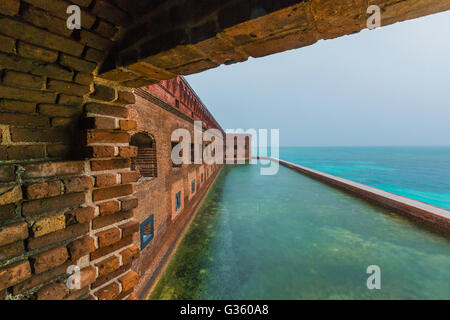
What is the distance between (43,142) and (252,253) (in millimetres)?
5032

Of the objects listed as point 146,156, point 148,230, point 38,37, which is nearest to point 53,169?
point 38,37

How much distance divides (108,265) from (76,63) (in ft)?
4.99

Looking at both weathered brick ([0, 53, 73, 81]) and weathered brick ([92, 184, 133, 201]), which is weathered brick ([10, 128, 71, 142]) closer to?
weathered brick ([0, 53, 73, 81])

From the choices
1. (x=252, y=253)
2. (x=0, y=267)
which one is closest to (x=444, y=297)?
(x=252, y=253)

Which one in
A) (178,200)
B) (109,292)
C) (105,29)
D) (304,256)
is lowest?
(304,256)

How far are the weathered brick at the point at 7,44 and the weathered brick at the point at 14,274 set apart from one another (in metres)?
1.18

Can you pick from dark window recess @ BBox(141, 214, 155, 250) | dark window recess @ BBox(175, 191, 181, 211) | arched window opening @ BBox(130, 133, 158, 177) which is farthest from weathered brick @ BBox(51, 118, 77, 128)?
dark window recess @ BBox(175, 191, 181, 211)

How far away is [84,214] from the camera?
1.25 meters

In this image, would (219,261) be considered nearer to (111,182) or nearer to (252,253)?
(252,253)

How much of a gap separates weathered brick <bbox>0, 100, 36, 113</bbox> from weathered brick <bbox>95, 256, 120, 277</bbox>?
119cm

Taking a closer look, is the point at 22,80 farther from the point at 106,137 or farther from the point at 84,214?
the point at 84,214

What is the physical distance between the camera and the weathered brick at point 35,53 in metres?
0.92

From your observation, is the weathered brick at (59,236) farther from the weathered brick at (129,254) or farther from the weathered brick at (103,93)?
the weathered brick at (103,93)

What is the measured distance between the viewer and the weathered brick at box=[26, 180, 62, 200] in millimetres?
1041
